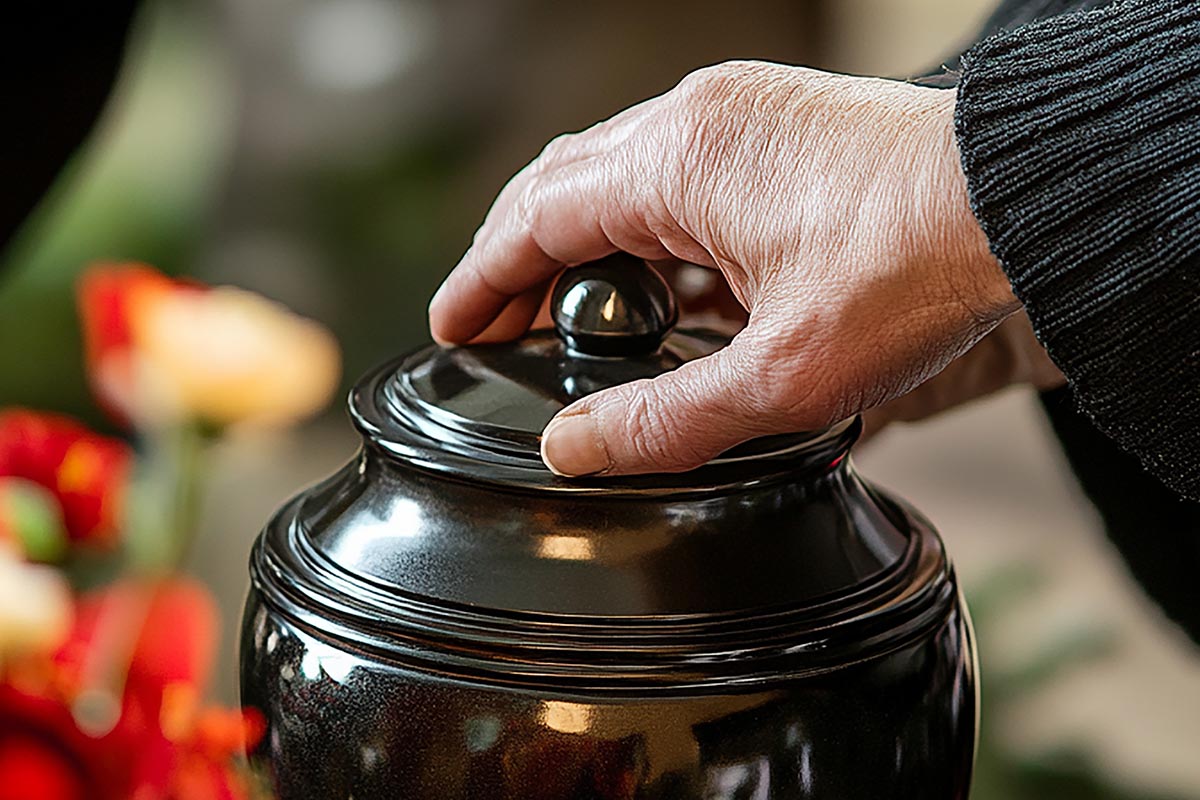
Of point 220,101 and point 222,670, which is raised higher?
point 220,101

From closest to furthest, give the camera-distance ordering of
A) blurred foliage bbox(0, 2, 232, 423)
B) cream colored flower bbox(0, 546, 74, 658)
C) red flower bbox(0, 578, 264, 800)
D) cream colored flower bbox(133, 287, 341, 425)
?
red flower bbox(0, 578, 264, 800) < cream colored flower bbox(0, 546, 74, 658) < cream colored flower bbox(133, 287, 341, 425) < blurred foliage bbox(0, 2, 232, 423)

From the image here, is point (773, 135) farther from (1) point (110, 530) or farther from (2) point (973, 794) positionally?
(2) point (973, 794)

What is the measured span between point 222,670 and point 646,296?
1.72 meters

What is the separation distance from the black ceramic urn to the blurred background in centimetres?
135

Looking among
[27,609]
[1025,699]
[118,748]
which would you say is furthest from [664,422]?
[1025,699]

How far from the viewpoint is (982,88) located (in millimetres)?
567

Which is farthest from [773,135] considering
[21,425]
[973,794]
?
[973,794]

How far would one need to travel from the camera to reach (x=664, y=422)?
1.96 feet

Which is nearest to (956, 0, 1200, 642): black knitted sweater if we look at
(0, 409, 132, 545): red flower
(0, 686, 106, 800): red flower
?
(0, 686, 106, 800): red flower

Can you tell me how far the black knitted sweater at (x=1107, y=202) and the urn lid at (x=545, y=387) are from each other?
5.4 inches

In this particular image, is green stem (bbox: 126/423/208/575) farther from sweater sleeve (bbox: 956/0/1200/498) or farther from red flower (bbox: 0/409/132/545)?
sweater sleeve (bbox: 956/0/1200/498)

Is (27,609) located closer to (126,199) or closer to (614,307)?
(614,307)

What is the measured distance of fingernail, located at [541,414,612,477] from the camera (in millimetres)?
592

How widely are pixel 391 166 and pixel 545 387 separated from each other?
154cm
